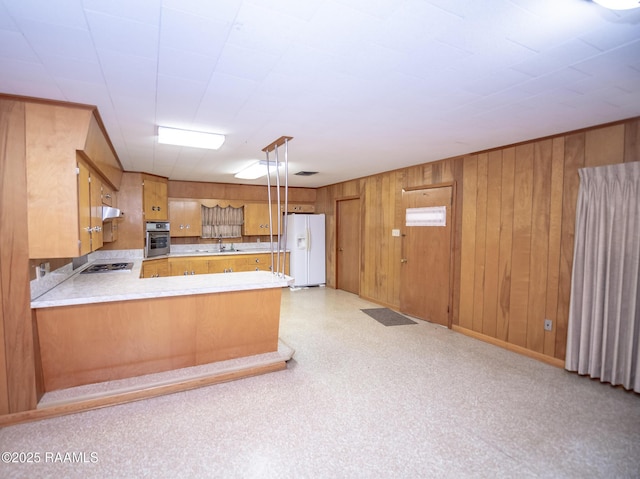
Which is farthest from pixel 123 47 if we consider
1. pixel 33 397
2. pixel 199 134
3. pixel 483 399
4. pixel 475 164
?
pixel 475 164

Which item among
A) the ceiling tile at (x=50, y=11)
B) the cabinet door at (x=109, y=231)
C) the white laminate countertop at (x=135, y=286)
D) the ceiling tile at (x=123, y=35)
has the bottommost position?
the white laminate countertop at (x=135, y=286)

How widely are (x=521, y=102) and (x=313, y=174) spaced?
12.0 feet

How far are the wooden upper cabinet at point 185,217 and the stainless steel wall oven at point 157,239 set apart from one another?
21cm

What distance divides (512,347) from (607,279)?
1242 millimetres

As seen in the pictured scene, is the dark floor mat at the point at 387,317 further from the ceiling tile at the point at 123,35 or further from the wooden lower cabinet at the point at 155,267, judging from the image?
the ceiling tile at the point at 123,35

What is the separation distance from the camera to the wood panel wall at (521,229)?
311cm

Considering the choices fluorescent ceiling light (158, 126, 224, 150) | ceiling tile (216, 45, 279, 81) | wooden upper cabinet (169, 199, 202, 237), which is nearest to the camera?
ceiling tile (216, 45, 279, 81)

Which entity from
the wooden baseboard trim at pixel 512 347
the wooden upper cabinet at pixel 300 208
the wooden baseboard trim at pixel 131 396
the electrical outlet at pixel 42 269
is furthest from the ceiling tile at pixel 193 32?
the wooden upper cabinet at pixel 300 208

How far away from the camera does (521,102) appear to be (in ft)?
7.73

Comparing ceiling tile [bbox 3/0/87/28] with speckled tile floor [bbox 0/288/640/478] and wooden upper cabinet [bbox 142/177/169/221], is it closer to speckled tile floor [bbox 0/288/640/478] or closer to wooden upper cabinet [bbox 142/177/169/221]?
speckled tile floor [bbox 0/288/640/478]

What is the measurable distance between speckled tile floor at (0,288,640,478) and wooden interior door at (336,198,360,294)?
3312 millimetres

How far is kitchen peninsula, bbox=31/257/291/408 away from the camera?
2.51 meters

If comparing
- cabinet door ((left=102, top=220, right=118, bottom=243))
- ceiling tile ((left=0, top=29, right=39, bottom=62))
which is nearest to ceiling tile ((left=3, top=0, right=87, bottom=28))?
ceiling tile ((left=0, top=29, right=39, bottom=62))

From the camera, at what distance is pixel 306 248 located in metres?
7.04
